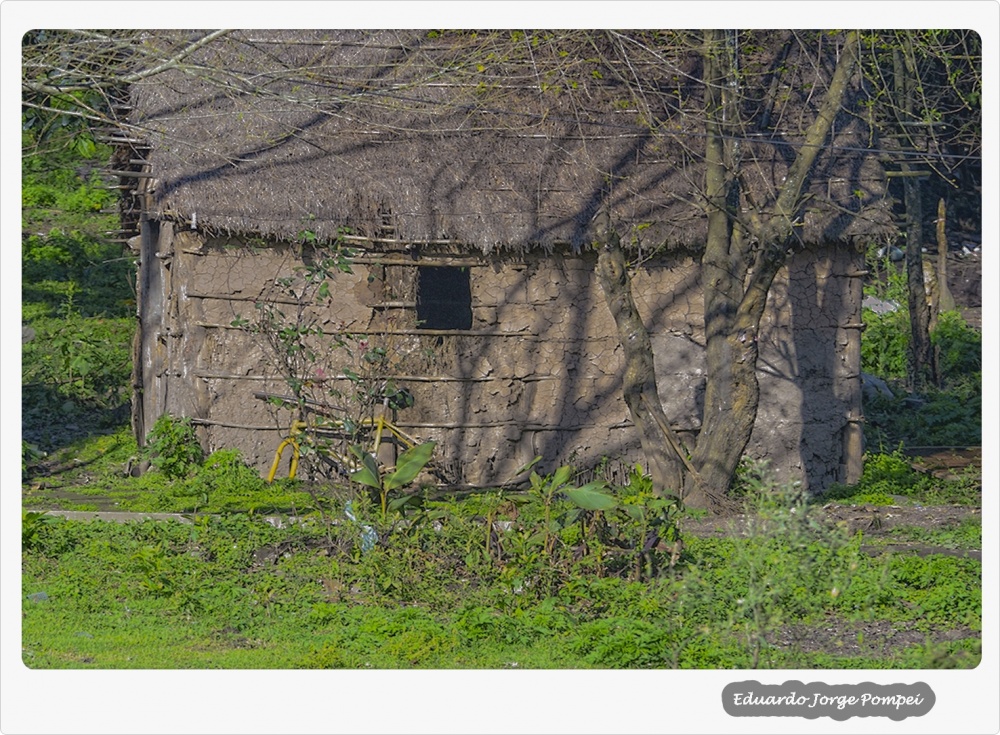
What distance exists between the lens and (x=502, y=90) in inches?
360

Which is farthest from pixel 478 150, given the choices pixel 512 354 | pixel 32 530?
pixel 32 530

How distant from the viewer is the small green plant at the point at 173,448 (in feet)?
30.1

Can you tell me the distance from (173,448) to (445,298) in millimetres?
3554

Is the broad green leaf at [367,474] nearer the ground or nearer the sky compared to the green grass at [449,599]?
nearer the sky

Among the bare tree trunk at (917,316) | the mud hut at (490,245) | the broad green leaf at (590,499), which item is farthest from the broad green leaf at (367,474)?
the bare tree trunk at (917,316)

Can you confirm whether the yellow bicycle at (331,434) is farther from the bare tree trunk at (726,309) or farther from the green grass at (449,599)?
the bare tree trunk at (726,309)

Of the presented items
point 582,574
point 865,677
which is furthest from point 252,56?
point 865,677

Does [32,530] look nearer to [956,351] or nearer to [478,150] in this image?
[478,150]

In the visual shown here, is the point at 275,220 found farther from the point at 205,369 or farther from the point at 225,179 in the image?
the point at 205,369

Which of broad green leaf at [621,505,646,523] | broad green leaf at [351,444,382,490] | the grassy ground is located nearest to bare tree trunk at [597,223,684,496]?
the grassy ground

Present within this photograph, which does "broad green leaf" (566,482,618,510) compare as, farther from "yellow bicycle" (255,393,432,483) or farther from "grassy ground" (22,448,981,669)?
"yellow bicycle" (255,393,432,483)

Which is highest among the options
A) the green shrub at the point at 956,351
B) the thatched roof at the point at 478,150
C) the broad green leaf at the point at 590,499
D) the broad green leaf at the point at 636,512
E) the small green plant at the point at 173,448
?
the thatched roof at the point at 478,150

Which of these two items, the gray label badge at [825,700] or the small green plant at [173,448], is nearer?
the gray label badge at [825,700]

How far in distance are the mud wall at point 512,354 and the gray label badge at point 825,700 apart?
16.1ft
